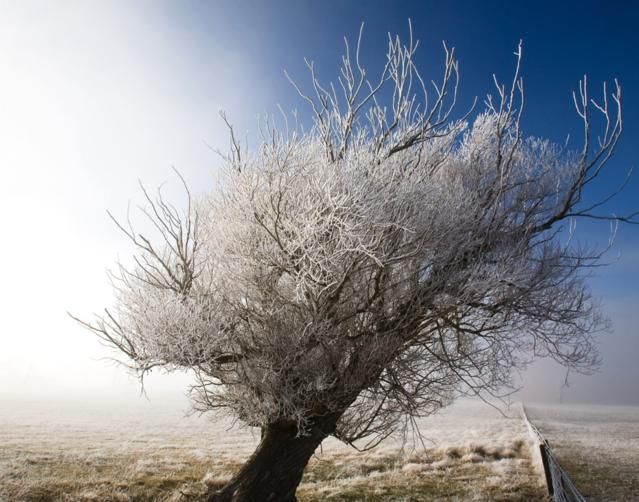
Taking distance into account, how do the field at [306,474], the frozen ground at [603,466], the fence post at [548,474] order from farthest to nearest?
the frozen ground at [603,466]
the field at [306,474]
the fence post at [548,474]

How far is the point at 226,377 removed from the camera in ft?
24.9

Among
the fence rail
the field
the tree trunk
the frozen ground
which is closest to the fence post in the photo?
the fence rail

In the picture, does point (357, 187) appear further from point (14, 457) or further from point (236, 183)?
point (14, 457)

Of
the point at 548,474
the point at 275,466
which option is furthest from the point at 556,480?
the point at 275,466

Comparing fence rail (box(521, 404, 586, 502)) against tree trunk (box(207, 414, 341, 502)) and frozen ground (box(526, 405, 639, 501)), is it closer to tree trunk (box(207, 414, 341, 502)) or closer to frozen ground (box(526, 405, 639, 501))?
frozen ground (box(526, 405, 639, 501))

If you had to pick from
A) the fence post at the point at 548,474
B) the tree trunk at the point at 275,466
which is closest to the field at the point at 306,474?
the fence post at the point at 548,474

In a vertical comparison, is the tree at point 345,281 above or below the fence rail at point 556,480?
above

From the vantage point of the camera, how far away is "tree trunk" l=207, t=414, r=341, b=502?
7438 mm

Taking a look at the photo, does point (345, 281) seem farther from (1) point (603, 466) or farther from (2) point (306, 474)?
(1) point (603, 466)

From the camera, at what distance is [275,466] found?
7551 millimetres

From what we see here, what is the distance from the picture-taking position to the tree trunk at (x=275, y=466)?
7.44m

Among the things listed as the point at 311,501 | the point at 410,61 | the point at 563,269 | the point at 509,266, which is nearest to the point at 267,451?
the point at 311,501

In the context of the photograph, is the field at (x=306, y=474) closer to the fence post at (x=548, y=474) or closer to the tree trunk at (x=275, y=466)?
the fence post at (x=548, y=474)

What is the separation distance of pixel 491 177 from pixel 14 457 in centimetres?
1501
